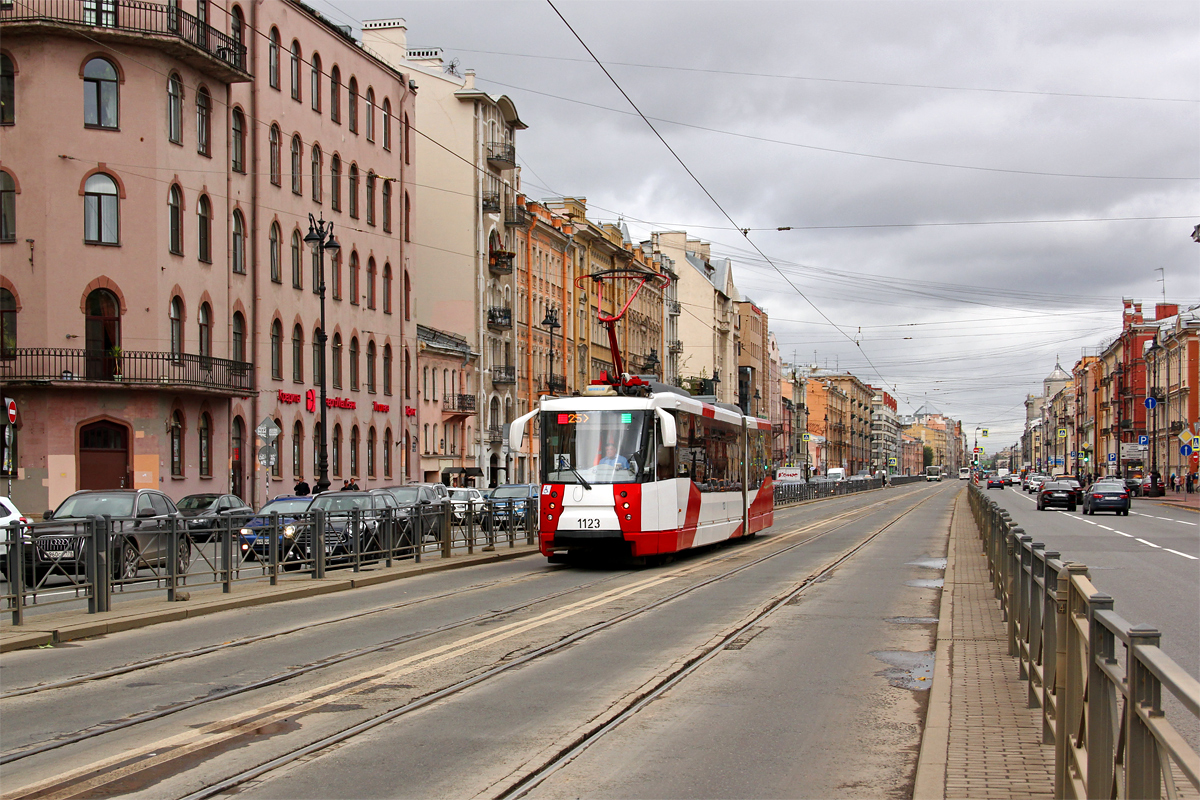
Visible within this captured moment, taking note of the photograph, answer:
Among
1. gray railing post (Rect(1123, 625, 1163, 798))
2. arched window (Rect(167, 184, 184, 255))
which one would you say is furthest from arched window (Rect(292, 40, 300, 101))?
gray railing post (Rect(1123, 625, 1163, 798))

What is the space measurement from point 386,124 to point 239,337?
16.1m

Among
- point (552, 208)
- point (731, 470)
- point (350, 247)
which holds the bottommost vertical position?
point (731, 470)

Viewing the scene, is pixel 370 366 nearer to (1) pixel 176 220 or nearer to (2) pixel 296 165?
(2) pixel 296 165

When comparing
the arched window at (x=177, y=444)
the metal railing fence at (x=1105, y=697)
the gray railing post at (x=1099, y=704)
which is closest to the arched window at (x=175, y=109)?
the arched window at (x=177, y=444)

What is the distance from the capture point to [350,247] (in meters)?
50.4

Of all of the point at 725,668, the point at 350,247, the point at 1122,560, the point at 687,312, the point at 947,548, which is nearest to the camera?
the point at 725,668

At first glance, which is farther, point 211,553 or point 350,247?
point 350,247

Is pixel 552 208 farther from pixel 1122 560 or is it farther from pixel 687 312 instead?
pixel 1122 560

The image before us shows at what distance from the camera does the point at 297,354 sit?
46.0 metres

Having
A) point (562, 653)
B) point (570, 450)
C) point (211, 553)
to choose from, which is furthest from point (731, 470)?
point (562, 653)

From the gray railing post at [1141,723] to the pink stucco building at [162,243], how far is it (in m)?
36.1

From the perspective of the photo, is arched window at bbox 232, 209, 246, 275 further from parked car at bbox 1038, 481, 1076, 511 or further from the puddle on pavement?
parked car at bbox 1038, 481, 1076, 511

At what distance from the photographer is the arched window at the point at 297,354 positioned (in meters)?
45.8

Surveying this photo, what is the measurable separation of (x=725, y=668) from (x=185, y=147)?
33.5m
